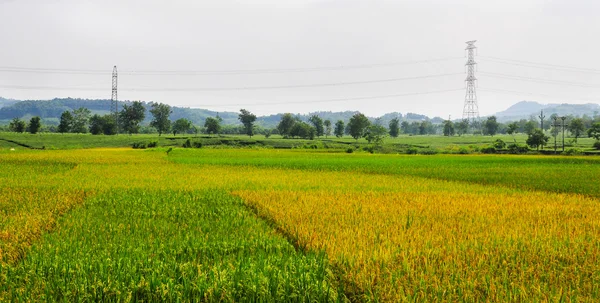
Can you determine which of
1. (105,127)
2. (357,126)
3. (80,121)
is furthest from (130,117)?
(357,126)

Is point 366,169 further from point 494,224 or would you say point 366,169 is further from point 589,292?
point 589,292

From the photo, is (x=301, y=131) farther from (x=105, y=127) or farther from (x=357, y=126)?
(x=105, y=127)

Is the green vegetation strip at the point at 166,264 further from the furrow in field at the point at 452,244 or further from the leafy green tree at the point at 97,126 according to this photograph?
the leafy green tree at the point at 97,126

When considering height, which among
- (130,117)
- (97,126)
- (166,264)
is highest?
(130,117)

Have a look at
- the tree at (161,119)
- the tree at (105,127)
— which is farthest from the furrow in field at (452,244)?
the tree at (161,119)

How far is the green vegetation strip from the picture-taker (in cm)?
557

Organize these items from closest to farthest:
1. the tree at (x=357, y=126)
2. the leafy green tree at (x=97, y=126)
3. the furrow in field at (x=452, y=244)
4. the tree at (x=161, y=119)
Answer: the furrow in field at (x=452, y=244), the leafy green tree at (x=97, y=126), the tree at (x=161, y=119), the tree at (x=357, y=126)

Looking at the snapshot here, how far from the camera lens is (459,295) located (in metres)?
5.29

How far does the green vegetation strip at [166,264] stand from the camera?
5574 millimetres

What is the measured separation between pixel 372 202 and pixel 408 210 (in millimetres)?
1983

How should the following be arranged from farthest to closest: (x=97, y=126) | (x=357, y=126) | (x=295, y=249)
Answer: (x=357, y=126) → (x=97, y=126) → (x=295, y=249)

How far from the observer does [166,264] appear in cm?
655

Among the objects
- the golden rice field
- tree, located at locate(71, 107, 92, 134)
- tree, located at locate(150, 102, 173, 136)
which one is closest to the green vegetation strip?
the golden rice field

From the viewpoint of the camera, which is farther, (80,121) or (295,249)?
(80,121)
